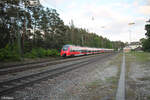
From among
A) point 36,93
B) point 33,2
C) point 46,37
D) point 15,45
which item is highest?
point 33,2

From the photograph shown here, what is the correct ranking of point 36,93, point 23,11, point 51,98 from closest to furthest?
point 51,98 → point 36,93 → point 23,11

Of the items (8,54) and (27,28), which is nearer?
(8,54)

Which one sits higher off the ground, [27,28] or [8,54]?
[27,28]

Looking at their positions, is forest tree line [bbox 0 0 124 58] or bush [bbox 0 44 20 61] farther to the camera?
forest tree line [bbox 0 0 124 58]

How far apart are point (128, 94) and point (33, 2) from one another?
27290mm

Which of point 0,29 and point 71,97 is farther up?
point 0,29

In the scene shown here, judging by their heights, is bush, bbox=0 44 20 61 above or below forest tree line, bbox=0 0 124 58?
below

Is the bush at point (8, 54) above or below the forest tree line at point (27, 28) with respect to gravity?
below

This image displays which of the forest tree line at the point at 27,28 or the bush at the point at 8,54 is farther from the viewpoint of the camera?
the forest tree line at the point at 27,28

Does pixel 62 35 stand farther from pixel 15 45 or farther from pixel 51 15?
pixel 15 45

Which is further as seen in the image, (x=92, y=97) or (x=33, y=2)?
(x=33, y=2)

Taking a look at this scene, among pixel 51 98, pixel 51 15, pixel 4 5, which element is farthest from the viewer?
pixel 51 15

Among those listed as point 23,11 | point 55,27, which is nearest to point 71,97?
point 23,11

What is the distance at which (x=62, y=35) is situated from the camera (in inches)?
1563
